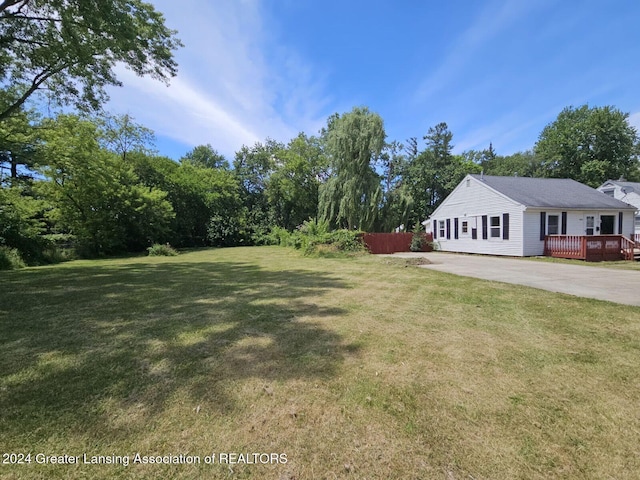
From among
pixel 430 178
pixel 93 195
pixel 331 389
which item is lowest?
pixel 331 389

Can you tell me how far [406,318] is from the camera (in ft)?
15.1

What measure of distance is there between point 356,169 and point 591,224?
13483mm

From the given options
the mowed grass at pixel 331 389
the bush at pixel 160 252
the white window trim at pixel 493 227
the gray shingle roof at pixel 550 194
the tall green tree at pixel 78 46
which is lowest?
the mowed grass at pixel 331 389

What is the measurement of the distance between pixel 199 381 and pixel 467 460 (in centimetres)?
216

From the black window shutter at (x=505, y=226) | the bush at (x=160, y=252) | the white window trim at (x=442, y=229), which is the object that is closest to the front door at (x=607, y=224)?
the black window shutter at (x=505, y=226)

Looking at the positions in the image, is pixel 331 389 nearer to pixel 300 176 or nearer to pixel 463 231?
pixel 463 231

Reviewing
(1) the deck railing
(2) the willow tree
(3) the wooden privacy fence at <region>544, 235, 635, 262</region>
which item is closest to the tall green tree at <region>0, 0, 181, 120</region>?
(2) the willow tree

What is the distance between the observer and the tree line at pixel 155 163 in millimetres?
8359

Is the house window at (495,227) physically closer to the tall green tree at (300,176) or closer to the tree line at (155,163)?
the tree line at (155,163)

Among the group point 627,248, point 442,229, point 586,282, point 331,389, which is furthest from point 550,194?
point 331,389

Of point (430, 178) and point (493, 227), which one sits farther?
point (430, 178)

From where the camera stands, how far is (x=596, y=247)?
13039mm

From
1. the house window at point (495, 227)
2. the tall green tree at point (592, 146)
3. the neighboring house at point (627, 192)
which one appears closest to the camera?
the house window at point (495, 227)

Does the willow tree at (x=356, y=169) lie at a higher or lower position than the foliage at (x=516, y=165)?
lower
